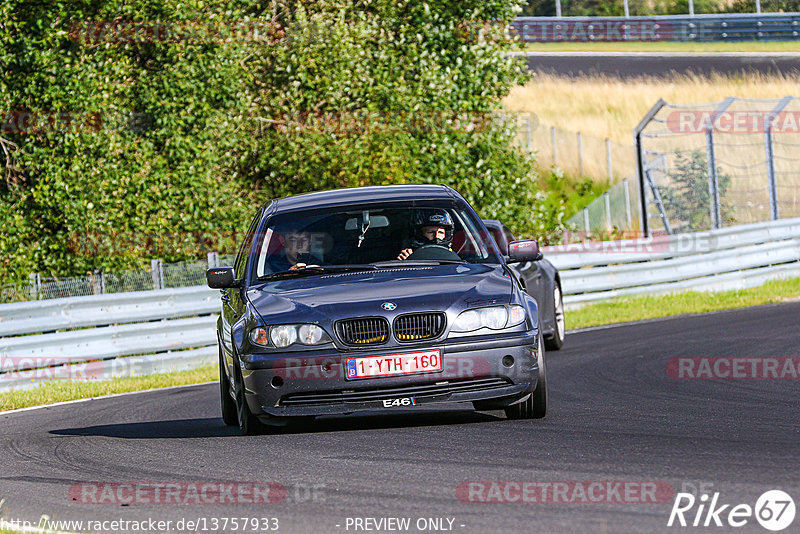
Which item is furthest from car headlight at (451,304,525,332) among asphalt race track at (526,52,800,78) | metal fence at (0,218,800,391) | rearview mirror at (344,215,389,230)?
asphalt race track at (526,52,800,78)

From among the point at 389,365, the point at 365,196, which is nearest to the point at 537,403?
the point at 389,365

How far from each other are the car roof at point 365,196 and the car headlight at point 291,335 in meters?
1.57

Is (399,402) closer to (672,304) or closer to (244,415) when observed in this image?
(244,415)

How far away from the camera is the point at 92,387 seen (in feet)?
48.0

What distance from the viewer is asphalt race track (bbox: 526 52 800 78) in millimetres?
49688

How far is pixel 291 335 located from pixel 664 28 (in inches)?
2078

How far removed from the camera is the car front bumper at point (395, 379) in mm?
8055

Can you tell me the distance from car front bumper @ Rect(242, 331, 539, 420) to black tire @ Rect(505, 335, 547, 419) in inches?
7.3

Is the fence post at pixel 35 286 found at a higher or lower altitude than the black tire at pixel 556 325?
higher

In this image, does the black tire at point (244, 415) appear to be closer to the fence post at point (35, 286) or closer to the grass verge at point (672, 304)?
the fence post at point (35, 286)

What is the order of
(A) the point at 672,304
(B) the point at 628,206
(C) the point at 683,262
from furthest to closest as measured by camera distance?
(B) the point at 628,206, (C) the point at 683,262, (A) the point at 672,304

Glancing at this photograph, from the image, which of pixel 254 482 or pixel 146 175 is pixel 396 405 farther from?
pixel 146 175

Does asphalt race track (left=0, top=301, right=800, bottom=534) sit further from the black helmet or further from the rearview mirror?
the rearview mirror

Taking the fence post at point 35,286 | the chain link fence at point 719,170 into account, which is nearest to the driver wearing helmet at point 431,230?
the fence post at point 35,286
